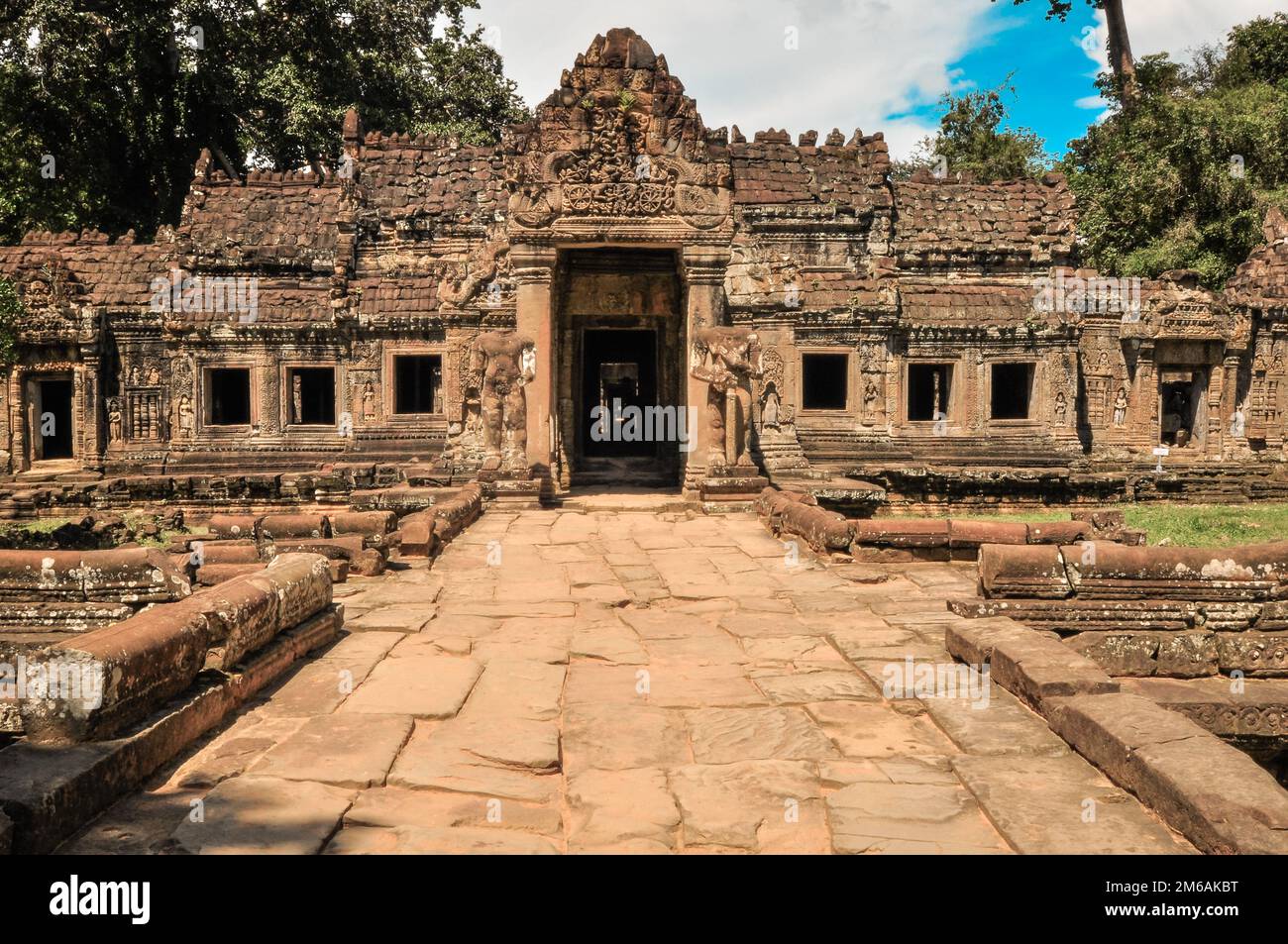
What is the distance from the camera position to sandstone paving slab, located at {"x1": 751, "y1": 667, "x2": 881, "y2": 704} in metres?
4.78

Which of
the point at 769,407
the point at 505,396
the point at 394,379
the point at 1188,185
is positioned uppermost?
the point at 1188,185

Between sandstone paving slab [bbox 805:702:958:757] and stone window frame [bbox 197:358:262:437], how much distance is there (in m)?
16.6

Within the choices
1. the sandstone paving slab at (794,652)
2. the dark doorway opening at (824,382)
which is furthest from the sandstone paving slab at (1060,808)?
the dark doorway opening at (824,382)

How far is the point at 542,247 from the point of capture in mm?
11938

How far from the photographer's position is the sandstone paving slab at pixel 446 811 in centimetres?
331

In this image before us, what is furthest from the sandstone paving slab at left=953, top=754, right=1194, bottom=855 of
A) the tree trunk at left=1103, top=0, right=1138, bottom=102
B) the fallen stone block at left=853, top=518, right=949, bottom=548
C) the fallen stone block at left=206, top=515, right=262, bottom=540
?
the tree trunk at left=1103, top=0, right=1138, bottom=102

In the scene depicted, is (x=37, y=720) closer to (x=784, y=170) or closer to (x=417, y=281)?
(x=417, y=281)

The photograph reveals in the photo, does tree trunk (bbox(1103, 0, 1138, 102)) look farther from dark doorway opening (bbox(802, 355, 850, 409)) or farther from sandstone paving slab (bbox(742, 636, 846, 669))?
sandstone paving slab (bbox(742, 636, 846, 669))

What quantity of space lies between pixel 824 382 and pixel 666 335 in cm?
583

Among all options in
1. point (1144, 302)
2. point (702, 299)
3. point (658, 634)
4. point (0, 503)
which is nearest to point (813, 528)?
point (658, 634)

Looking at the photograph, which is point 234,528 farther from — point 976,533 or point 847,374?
point 847,374

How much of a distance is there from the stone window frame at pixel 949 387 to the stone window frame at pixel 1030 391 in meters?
0.47

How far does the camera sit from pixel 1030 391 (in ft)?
59.8

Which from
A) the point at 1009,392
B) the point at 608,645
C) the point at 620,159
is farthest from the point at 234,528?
the point at 1009,392
